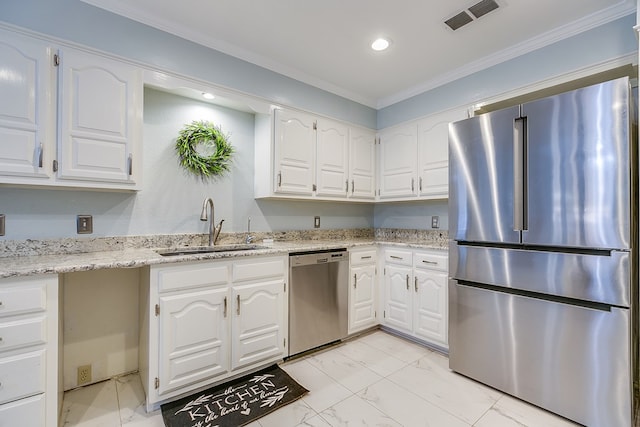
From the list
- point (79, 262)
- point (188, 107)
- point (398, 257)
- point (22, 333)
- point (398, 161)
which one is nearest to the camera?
point (22, 333)

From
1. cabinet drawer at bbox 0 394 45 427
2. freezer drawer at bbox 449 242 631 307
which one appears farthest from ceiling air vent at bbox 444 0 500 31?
cabinet drawer at bbox 0 394 45 427

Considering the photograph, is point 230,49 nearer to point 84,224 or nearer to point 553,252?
point 84,224

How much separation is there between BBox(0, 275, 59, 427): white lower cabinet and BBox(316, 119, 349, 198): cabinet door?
2124mm

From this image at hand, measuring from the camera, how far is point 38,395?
139 cm

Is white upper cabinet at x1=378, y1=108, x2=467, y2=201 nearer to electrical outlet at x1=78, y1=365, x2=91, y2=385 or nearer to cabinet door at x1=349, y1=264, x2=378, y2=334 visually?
cabinet door at x1=349, y1=264, x2=378, y2=334

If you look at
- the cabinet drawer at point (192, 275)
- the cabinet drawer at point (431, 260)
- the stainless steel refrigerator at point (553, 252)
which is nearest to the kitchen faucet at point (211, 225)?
the cabinet drawer at point (192, 275)

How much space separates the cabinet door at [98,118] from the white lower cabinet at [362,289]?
1.96 metres

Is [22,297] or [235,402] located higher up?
[22,297]

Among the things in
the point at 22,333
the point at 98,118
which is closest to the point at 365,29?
the point at 98,118

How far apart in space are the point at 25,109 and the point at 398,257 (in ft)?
9.45

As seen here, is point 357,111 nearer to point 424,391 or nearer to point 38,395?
point 424,391

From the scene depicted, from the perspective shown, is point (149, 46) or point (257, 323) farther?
point (257, 323)

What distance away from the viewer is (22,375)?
4.43 ft

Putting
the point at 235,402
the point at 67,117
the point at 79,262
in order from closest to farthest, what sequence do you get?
1. the point at 79,262
2. the point at 67,117
3. the point at 235,402
